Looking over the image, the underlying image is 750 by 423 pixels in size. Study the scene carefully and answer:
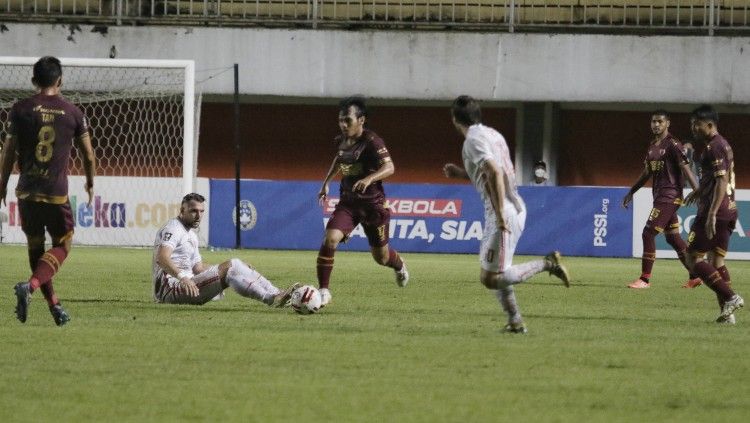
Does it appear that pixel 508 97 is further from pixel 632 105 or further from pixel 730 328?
pixel 730 328

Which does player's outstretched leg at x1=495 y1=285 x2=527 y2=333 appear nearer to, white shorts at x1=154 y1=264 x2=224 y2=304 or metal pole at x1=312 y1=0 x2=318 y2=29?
white shorts at x1=154 y1=264 x2=224 y2=304

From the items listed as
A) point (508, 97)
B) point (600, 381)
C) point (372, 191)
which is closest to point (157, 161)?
point (508, 97)

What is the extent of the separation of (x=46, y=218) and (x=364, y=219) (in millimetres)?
4094

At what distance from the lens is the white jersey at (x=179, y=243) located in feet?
41.5

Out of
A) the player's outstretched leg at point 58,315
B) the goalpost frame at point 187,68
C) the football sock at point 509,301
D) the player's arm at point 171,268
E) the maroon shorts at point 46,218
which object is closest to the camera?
the football sock at point 509,301

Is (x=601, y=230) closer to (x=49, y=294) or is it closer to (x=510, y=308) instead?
(x=510, y=308)

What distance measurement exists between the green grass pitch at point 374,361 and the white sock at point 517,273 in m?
0.40

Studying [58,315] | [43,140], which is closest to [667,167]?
[58,315]

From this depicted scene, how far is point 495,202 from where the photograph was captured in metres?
10.3

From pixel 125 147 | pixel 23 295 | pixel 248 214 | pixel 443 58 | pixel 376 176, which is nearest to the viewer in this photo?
pixel 23 295

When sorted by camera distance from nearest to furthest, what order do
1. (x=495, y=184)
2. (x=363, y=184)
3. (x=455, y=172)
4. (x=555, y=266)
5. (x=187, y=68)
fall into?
(x=495, y=184), (x=555, y=266), (x=455, y=172), (x=363, y=184), (x=187, y=68)

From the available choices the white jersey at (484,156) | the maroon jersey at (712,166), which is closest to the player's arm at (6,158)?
the white jersey at (484,156)

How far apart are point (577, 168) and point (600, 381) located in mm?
25623

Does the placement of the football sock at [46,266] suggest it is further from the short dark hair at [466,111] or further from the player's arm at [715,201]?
the player's arm at [715,201]
